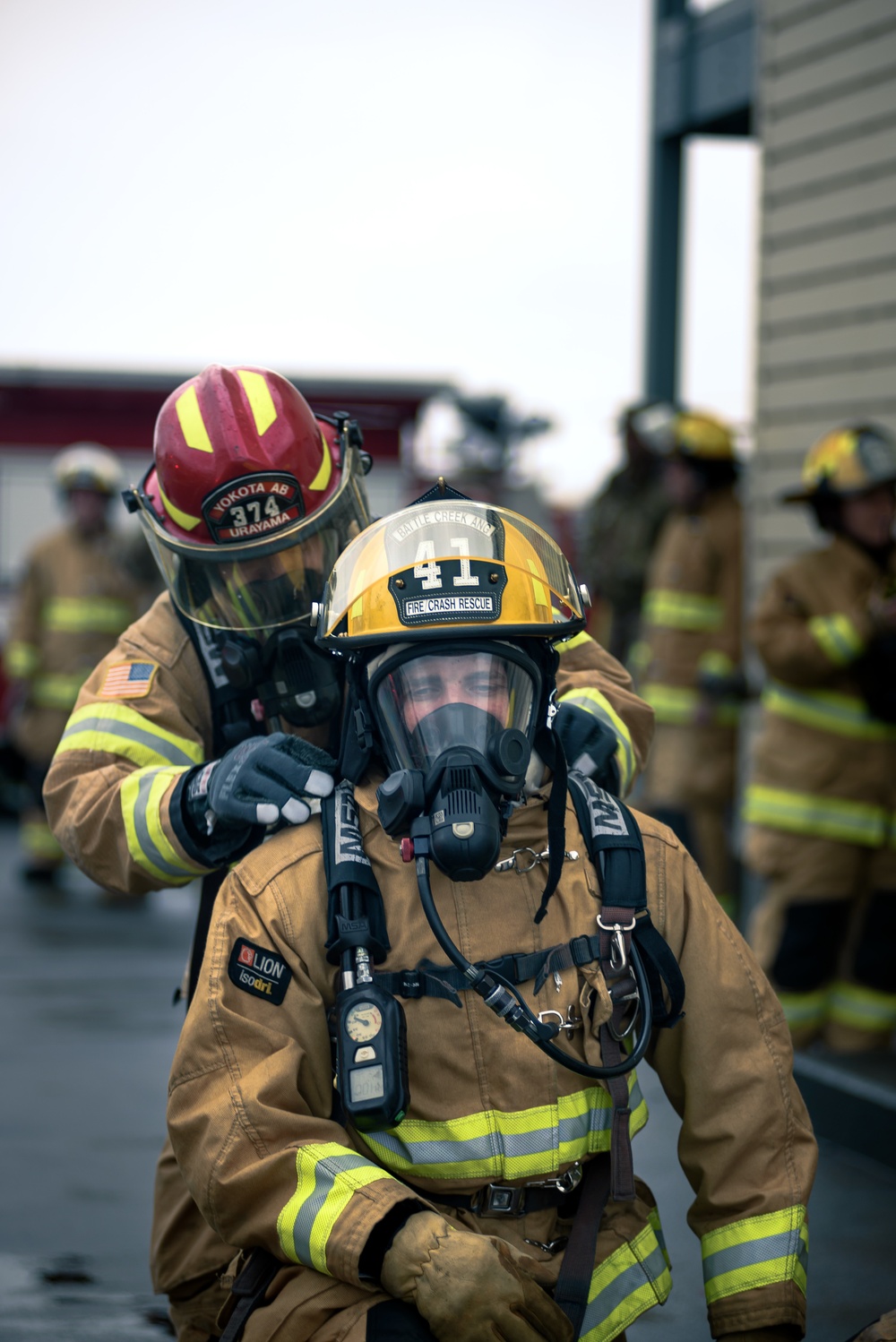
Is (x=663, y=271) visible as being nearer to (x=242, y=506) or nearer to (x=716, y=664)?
(x=716, y=664)

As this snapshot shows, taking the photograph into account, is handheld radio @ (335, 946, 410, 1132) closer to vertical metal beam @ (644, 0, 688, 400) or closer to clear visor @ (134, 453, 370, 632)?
clear visor @ (134, 453, 370, 632)

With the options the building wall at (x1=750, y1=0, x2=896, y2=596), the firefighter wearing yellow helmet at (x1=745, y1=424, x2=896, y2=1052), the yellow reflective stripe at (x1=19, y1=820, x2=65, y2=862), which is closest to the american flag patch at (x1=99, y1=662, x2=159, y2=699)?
the firefighter wearing yellow helmet at (x1=745, y1=424, x2=896, y2=1052)

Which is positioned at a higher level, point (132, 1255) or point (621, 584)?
point (621, 584)

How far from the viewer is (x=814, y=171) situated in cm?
603

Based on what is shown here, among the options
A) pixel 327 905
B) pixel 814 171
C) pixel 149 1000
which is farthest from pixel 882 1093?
pixel 814 171

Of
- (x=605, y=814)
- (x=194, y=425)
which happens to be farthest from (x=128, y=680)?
(x=605, y=814)

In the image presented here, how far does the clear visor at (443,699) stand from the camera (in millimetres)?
2096

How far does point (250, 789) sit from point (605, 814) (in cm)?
57

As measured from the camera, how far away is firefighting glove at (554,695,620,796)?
260cm

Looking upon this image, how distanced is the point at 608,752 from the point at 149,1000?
419 centimetres

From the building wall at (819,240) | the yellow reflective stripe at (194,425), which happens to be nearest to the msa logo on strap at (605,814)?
→ the yellow reflective stripe at (194,425)

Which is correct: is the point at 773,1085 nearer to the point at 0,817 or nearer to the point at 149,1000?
the point at 149,1000

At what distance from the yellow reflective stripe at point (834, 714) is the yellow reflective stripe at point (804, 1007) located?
2.79 ft

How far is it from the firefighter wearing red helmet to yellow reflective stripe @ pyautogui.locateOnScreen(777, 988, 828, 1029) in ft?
6.62
